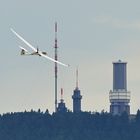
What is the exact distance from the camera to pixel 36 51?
454 ft

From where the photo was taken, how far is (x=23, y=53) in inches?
5630

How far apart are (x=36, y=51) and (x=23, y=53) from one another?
5061mm
